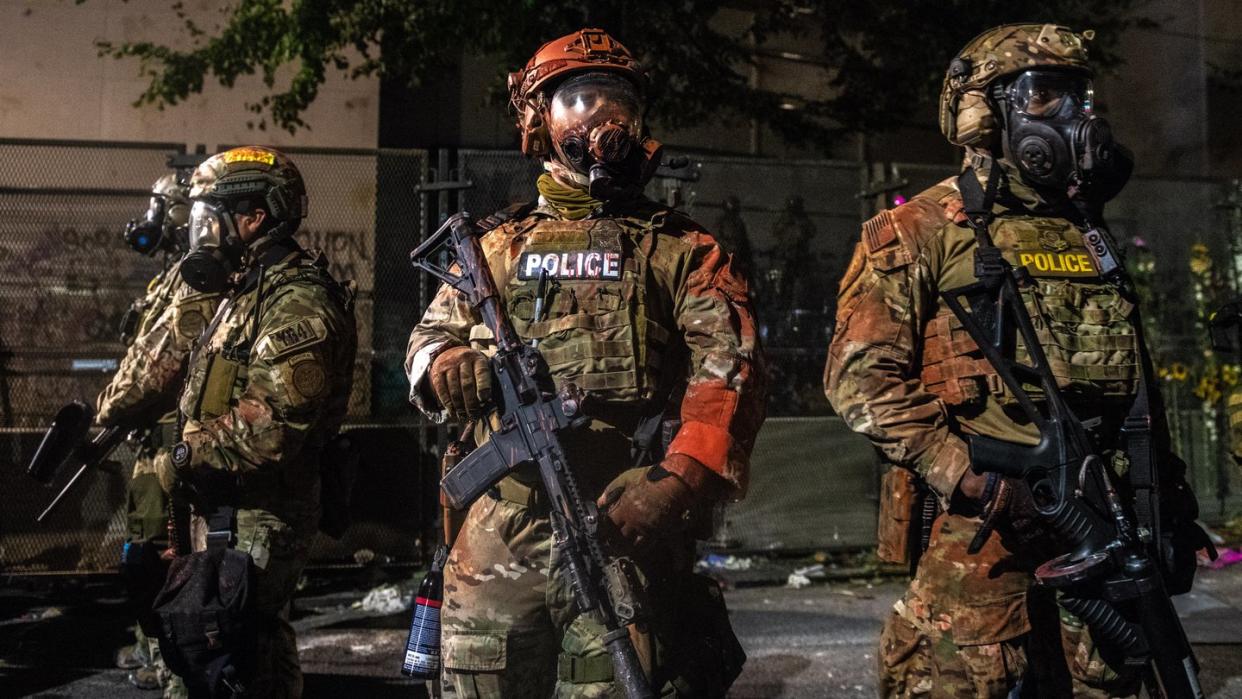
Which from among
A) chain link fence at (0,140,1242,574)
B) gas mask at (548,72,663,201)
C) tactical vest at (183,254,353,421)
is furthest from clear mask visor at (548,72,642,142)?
chain link fence at (0,140,1242,574)

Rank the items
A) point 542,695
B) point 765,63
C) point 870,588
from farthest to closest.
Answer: point 765,63 < point 870,588 < point 542,695

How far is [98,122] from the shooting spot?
11.7 m

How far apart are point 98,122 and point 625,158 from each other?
10.4 m

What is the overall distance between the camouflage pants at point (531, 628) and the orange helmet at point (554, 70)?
1.12 meters

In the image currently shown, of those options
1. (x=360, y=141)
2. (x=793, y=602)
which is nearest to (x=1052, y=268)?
(x=793, y=602)

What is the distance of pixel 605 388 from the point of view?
3012 millimetres

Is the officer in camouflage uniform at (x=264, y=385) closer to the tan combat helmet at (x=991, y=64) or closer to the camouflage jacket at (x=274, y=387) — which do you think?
the camouflage jacket at (x=274, y=387)

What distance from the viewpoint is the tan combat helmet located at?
345cm

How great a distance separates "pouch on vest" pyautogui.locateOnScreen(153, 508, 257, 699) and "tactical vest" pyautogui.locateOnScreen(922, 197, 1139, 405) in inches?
93.2

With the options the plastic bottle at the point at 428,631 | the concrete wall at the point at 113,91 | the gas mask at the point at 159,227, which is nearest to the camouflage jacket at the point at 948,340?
the plastic bottle at the point at 428,631

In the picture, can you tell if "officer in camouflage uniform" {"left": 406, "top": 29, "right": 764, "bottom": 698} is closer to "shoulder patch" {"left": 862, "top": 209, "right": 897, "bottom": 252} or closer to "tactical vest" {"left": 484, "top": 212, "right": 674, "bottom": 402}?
"tactical vest" {"left": 484, "top": 212, "right": 674, "bottom": 402}

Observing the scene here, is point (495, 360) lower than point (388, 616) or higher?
higher

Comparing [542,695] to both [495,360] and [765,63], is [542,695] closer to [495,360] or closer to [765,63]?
[495,360]

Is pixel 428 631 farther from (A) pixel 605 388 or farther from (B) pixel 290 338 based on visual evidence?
(B) pixel 290 338
